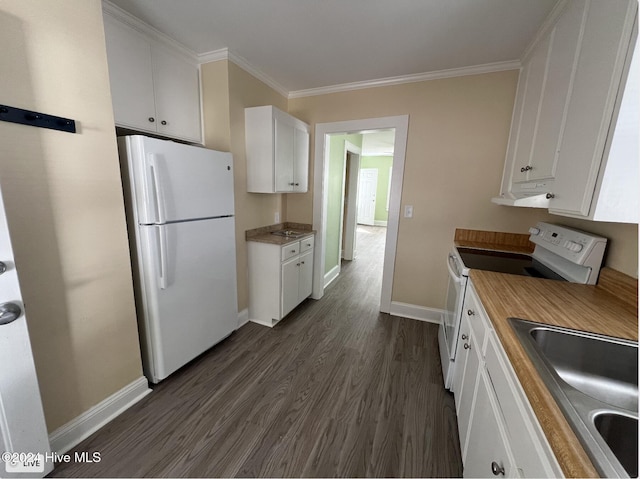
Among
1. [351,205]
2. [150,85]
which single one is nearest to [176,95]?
[150,85]

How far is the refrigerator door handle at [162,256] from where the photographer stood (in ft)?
5.27

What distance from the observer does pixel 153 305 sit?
5.45 feet

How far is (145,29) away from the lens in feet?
5.79

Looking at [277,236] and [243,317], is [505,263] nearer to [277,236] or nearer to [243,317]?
[277,236]

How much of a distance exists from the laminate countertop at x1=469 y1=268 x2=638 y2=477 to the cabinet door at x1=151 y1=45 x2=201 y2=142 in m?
2.39

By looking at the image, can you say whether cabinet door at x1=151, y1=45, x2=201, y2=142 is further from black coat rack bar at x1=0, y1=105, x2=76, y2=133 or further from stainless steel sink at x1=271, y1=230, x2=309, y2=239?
stainless steel sink at x1=271, y1=230, x2=309, y2=239

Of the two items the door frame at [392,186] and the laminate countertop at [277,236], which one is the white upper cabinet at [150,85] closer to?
the laminate countertop at [277,236]

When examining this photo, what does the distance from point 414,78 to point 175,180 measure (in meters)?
2.29

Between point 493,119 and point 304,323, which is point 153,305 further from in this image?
point 493,119

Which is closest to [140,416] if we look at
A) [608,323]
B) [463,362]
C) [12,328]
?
[12,328]

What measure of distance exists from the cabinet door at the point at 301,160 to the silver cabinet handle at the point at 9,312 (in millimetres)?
2145

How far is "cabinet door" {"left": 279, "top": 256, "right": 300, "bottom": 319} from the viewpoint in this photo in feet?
8.32

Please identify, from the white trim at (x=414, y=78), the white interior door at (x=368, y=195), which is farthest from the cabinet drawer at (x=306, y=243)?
the white interior door at (x=368, y=195)

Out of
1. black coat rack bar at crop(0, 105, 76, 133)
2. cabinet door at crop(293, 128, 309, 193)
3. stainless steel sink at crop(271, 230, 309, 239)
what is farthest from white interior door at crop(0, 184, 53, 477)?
cabinet door at crop(293, 128, 309, 193)
